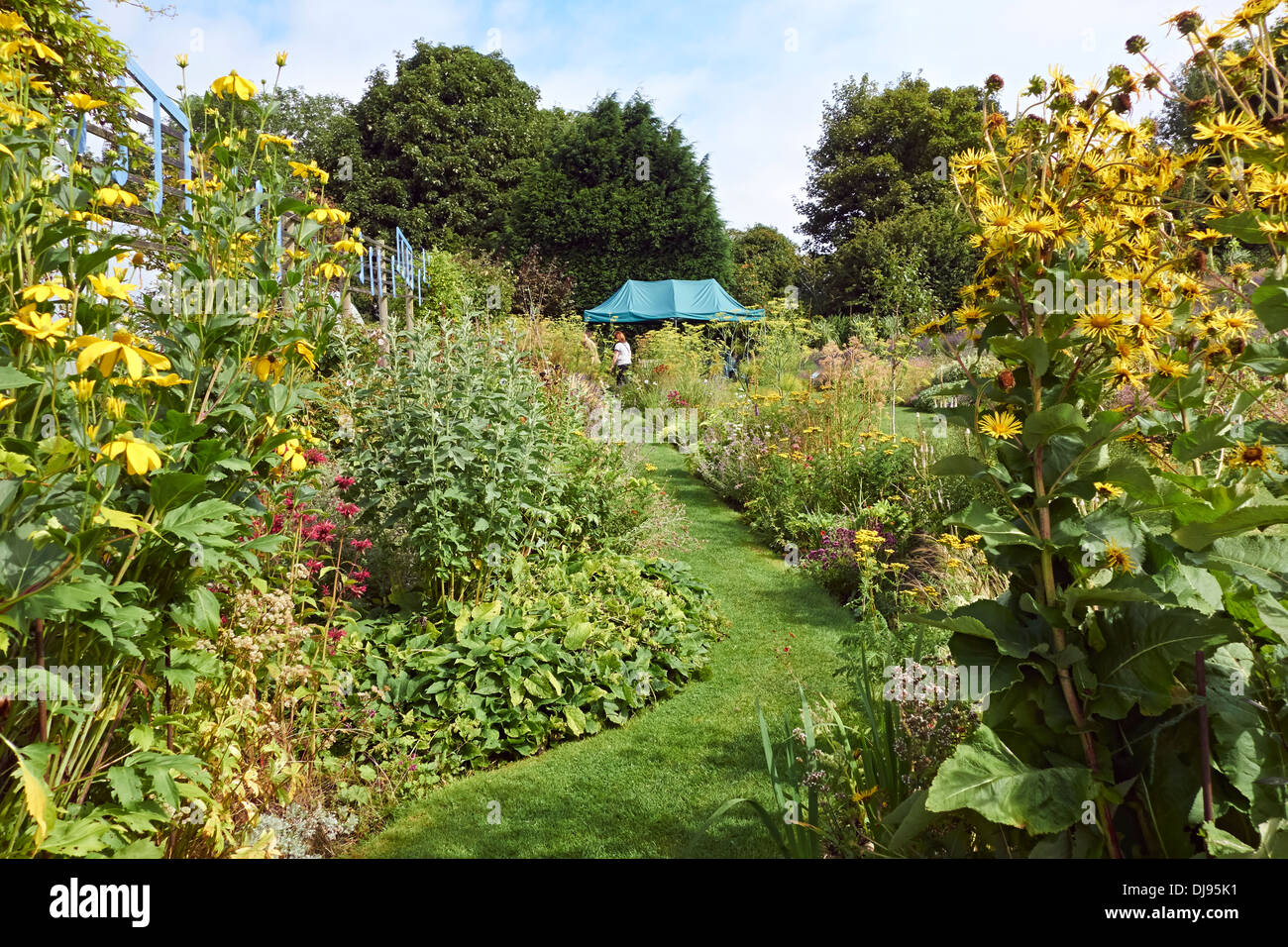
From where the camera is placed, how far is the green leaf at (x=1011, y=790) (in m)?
1.49

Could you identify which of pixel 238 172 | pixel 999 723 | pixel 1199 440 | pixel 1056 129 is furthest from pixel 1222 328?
pixel 238 172

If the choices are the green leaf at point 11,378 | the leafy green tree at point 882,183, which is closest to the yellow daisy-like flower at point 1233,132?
the green leaf at point 11,378

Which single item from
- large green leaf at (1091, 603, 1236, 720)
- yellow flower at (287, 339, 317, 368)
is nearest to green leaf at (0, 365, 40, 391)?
yellow flower at (287, 339, 317, 368)

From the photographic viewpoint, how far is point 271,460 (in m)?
2.26

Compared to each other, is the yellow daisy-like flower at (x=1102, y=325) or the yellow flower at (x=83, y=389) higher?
the yellow daisy-like flower at (x=1102, y=325)

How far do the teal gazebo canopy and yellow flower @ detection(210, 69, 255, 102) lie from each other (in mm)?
17577

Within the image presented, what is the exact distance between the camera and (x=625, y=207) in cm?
2261

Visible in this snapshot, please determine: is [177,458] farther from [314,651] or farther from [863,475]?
[863,475]

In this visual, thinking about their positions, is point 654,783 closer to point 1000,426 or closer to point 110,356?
point 1000,426

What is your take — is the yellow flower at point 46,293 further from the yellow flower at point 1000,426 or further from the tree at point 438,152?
the tree at point 438,152

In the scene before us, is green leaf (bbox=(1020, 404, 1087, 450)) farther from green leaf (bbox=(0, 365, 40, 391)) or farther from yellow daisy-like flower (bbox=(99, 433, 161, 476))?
green leaf (bbox=(0, 365, 40, 391))

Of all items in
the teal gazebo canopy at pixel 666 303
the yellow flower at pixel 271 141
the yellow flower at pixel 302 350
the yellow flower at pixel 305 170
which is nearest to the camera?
the yellow flower at pixel 302 350

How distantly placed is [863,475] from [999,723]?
16.6ft

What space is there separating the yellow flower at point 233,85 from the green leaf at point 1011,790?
8.24 ft
